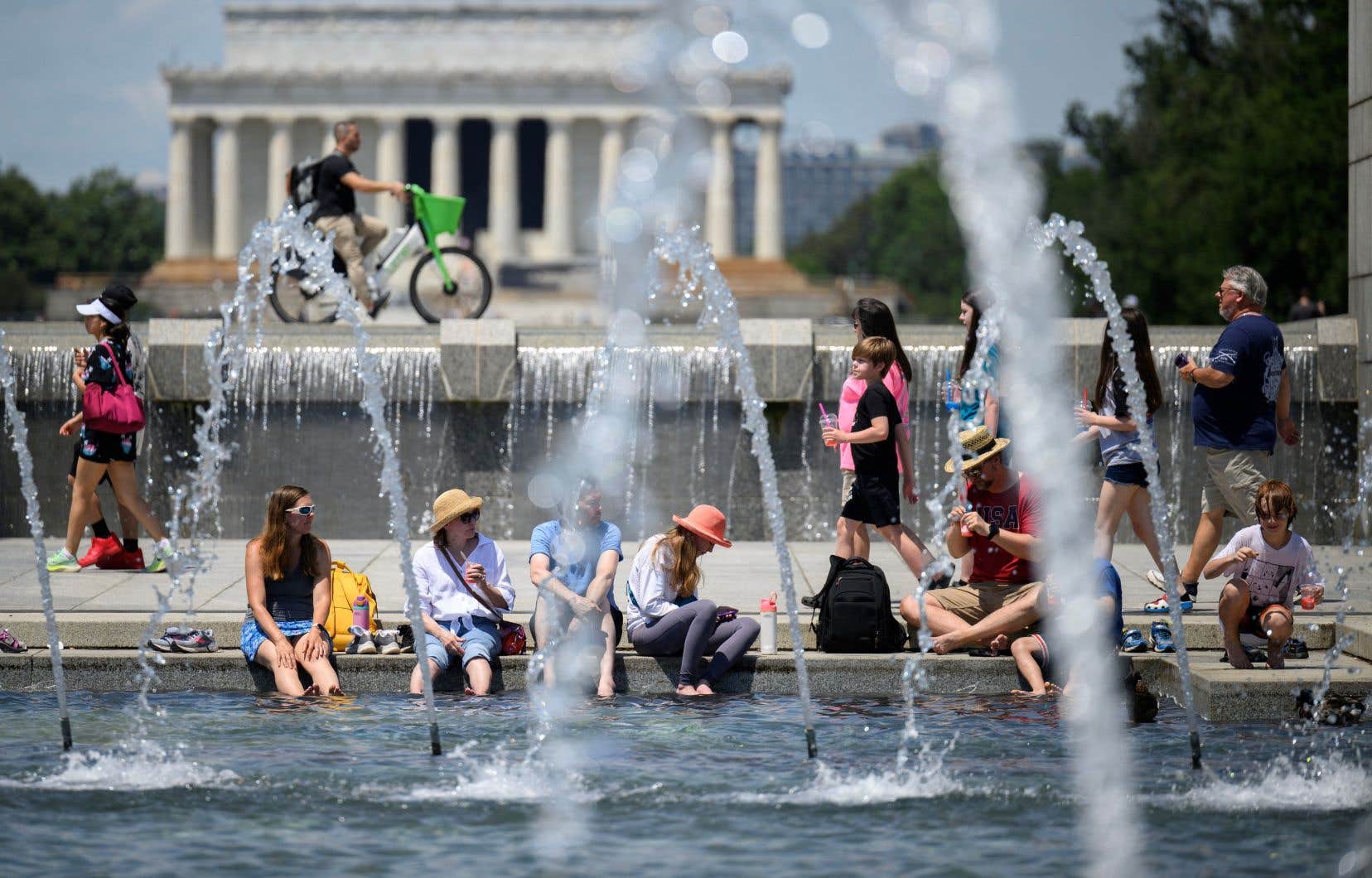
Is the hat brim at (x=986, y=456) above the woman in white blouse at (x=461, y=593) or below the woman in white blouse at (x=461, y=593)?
above

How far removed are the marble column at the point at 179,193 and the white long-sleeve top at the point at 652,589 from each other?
2913 inches

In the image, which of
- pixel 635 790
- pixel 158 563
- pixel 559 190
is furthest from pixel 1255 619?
pixel 559 190

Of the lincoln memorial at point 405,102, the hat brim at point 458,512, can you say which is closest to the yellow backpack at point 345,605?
the hat brim at point 458,512

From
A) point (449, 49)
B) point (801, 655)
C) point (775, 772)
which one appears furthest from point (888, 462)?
→ point (449, 49)

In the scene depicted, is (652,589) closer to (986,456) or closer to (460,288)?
(986,456)

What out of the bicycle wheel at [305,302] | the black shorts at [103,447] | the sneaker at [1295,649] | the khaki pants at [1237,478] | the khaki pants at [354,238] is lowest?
the sneaker at [1295,649]

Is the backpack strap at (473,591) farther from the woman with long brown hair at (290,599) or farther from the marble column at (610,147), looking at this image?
the marble column at (610,147)

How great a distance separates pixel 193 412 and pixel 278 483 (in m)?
0.86

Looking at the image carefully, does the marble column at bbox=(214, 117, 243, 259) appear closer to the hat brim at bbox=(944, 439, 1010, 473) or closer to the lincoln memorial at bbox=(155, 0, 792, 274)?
the lincoln memorial at bbox=(155, 0, 792, 274)

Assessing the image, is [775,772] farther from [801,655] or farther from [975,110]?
[975,110]

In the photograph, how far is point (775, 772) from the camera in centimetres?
773

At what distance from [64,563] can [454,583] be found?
3.87 meters

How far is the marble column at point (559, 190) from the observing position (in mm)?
83125

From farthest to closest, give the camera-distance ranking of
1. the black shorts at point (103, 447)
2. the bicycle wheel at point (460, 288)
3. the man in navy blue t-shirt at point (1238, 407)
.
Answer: the bicycle wheel at point (460, 288)
the black shorts at point (103, 447)
the man in navy blue t-shirt at point (1238, 407)
